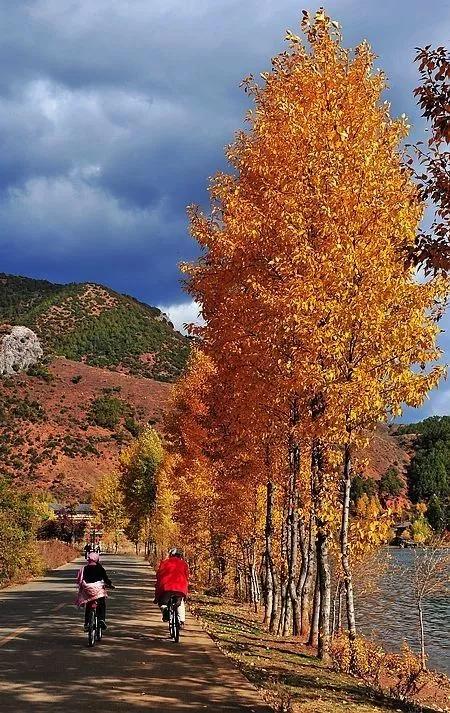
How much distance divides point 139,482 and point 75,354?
9939 cm

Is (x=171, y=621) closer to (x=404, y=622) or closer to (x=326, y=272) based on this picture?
(x=326, y=272)

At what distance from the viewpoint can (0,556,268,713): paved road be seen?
348 inches

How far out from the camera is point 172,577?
15.5m

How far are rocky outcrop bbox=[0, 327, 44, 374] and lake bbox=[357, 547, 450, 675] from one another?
82.4 metres

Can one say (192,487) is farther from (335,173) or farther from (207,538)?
(335,173)

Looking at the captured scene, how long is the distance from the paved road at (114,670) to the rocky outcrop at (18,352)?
10505 centimetres

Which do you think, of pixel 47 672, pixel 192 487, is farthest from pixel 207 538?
pixel 47 672

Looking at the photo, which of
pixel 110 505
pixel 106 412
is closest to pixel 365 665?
pixel 110 505

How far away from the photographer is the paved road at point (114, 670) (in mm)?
8844

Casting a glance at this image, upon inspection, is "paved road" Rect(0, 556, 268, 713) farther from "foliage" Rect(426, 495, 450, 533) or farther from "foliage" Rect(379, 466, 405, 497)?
"foliage" Rect(379, 466, 405, 497)

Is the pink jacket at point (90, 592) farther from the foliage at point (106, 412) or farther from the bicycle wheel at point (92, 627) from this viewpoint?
the foliage at point (106, 412)

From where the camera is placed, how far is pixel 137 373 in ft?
502

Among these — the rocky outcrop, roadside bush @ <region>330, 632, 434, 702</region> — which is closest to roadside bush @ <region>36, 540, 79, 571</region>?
roadside bush @ <region>330, 632, 434, 702</region>

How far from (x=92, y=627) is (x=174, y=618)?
162 cm
